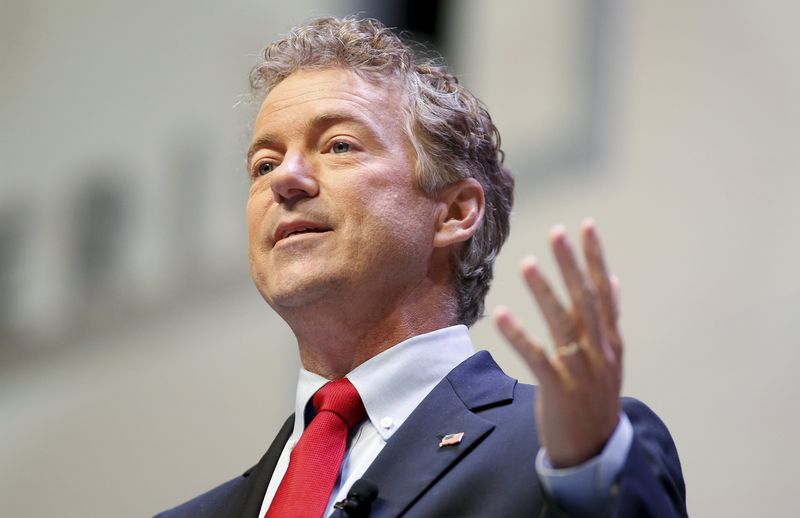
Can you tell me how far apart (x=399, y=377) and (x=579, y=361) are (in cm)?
84

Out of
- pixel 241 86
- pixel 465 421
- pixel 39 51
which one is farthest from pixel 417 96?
pixel 39 51

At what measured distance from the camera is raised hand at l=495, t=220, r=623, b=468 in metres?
2.01

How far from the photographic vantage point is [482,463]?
246 cm

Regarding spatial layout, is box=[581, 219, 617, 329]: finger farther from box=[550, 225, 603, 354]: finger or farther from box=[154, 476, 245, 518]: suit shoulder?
box=[154, 476, 245, 518]: suit shoulder

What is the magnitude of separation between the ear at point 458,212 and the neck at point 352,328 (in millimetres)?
163

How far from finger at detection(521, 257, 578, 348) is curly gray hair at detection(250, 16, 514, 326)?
3.44 feet

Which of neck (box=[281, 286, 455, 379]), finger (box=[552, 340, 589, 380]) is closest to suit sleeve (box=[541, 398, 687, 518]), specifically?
finger (box=[552, 340, 589, 380])

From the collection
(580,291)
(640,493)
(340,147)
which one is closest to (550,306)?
(580,291)

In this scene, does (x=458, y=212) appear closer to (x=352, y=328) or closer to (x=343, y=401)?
(x=352, y=328)

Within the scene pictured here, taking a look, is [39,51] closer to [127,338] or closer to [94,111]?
[94,111]

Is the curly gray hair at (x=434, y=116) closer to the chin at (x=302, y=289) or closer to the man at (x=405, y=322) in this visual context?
the man at (x=405, y=322)

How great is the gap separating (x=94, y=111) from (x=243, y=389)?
161 cm

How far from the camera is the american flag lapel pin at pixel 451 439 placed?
2.55m

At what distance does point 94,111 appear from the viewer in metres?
5.66
